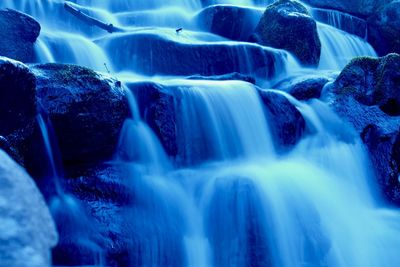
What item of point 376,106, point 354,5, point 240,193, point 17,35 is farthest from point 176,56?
A: point 354,5

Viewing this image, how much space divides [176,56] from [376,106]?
425 cm

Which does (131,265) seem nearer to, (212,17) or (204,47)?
(204,47)

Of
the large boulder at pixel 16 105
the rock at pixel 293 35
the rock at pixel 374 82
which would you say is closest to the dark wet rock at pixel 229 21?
the rock at pixel 293 35

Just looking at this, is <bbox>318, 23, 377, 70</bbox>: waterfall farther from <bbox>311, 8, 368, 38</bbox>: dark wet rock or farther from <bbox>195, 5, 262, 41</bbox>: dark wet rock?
<bbox>195, 5, 262, 41</bbox>: dark wet rock

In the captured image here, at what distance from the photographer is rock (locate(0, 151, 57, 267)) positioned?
49.4 inches

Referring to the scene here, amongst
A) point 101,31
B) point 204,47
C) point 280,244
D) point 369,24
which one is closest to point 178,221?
point 280,244

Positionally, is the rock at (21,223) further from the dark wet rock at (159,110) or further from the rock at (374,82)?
the rock at (374,82)

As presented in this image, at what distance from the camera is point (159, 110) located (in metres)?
6.46

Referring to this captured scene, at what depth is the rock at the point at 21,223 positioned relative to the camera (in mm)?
1255

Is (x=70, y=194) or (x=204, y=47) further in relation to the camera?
(x=204, y=47)

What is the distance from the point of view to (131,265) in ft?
15.1

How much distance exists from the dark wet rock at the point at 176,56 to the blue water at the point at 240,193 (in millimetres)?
1510

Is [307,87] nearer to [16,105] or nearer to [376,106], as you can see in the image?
[376,106]

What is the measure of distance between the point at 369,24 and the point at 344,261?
13.2m
